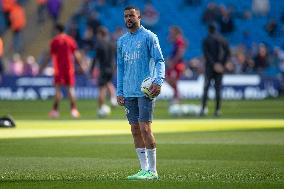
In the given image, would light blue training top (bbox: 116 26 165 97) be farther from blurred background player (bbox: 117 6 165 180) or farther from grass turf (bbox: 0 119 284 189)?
grass turf (bbox: 0 119 284 189)

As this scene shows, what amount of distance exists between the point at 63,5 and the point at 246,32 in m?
9.48

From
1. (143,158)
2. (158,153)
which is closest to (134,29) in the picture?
(143,158)

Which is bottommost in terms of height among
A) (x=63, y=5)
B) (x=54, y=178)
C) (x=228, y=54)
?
(x=54, y=178)

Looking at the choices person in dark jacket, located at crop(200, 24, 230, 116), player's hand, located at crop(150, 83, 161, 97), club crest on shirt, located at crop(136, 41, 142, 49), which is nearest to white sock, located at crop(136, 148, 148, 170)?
player's hand, located at crop(150, 83, 161, 97)

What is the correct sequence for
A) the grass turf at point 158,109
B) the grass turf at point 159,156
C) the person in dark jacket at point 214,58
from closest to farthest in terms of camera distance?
the grass turf at point 159,156, the grass turf at point 158,109, the person in dark jacket at point 214,58

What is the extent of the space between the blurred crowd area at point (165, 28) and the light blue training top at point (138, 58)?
101 ft

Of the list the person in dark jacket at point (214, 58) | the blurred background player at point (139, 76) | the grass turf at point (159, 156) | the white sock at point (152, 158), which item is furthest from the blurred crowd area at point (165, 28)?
the white sock at point (152, 158)

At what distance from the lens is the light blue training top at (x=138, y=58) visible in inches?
539

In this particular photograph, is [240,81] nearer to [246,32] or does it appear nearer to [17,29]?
[246,32]

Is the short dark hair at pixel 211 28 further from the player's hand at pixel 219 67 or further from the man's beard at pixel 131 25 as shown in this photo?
the man's beard at pixel 131 25

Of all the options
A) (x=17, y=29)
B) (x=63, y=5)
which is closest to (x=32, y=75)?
(x=17, y=29)

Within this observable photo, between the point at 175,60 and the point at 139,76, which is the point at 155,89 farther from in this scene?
the point at 175,60

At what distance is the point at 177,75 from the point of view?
36.0 m

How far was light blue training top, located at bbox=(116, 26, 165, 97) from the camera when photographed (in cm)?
1368
